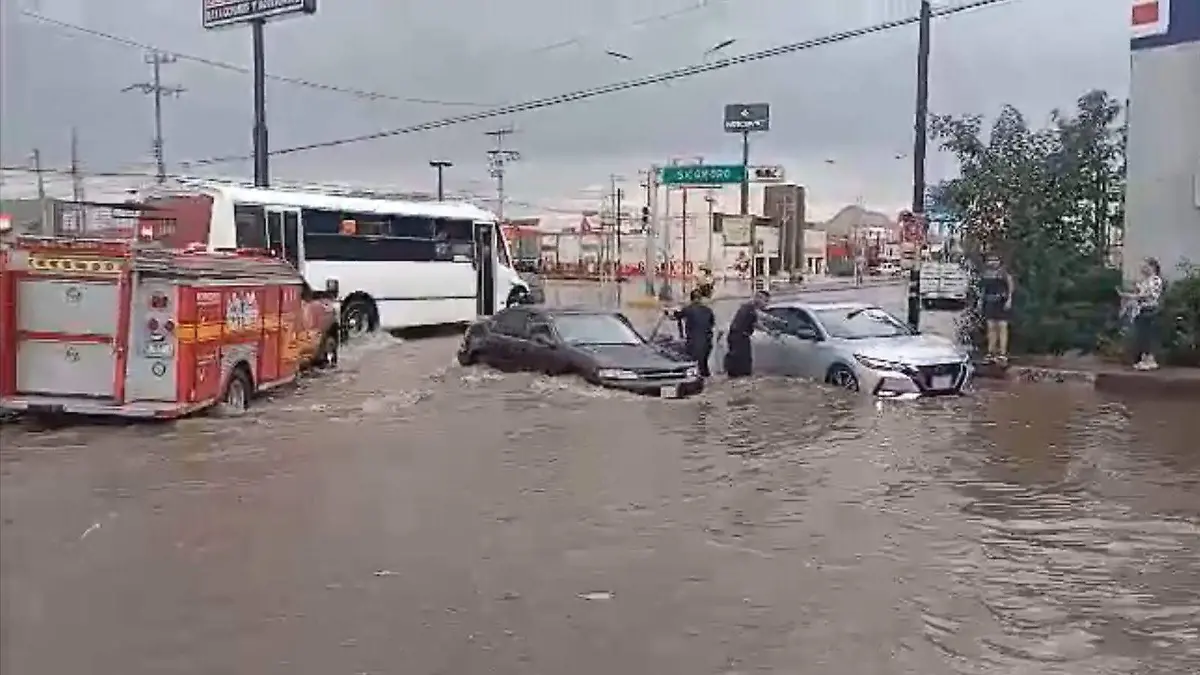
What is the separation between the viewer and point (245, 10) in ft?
115

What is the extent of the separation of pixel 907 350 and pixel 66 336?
9.10m

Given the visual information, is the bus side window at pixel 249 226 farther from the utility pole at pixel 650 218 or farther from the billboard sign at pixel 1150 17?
the utility pole at pixel 650 218

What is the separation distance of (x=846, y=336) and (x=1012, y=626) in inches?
408

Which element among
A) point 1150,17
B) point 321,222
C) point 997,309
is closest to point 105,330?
point 997,309

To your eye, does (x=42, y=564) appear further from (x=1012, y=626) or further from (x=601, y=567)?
(x=1012, y=626)

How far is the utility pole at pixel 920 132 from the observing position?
71.8ft

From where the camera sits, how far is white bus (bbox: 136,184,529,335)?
22.3 metres

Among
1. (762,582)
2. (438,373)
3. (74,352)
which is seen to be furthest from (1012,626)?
(438,373)

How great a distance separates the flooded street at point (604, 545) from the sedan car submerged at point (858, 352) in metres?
1.33

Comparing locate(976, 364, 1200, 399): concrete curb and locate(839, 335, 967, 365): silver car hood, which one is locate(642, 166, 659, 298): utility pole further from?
locate(839, 335, 967, 365): silver car hood

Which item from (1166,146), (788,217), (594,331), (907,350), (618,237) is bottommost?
(907,350)

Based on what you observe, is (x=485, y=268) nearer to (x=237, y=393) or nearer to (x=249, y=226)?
(x=249, y=226)

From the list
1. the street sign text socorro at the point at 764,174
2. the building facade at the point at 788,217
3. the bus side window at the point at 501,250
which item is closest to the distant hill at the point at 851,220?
the building facade at the point at 788,217

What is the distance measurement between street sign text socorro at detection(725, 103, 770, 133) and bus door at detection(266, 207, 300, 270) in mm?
34153
